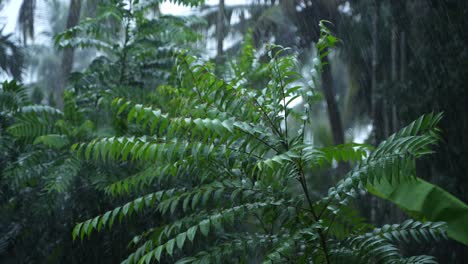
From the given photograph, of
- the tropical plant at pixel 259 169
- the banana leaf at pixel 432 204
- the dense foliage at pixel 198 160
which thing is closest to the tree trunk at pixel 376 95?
the dense foliage at pixel 198 160

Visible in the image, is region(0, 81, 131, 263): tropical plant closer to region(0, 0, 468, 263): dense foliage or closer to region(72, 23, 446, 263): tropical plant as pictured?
region(0, 0, 468, 263): dense foliage

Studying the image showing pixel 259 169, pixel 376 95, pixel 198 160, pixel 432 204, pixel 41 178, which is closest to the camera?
pixel 259 169

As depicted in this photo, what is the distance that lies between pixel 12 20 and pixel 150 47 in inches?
289

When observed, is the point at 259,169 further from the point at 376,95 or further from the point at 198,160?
the point at 376,95

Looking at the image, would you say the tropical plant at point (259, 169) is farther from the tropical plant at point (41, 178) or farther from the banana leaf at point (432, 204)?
the tropical plant at point (41, 178)

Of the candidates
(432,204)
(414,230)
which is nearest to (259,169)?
(414,230)

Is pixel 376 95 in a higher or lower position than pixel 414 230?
higher

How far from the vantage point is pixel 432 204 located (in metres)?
4.20

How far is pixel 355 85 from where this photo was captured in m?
13.0

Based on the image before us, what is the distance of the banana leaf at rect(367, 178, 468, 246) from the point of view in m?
4.06

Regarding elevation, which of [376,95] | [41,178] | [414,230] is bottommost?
[414,230]

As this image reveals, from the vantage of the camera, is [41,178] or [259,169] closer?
[259,169]

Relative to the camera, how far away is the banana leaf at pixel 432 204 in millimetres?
4062

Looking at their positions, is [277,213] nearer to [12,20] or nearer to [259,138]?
[259,138]
